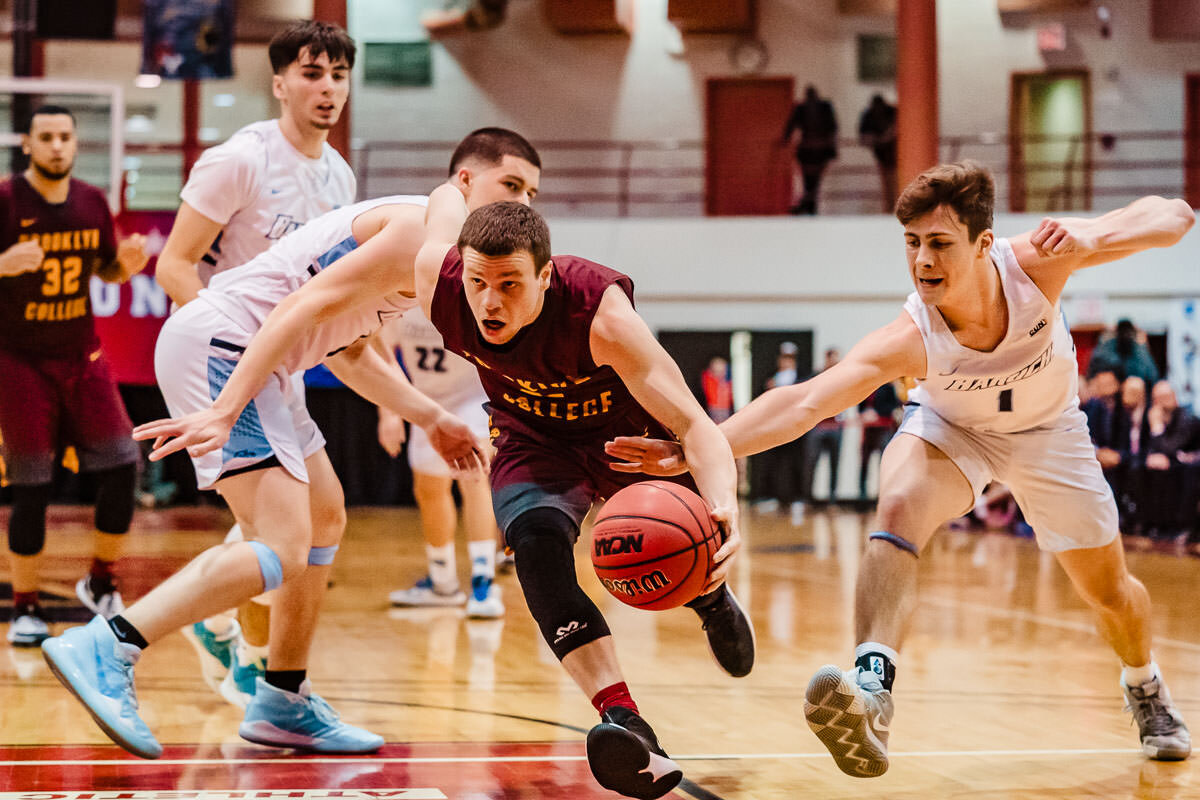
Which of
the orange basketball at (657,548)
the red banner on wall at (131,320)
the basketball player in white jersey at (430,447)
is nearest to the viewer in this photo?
the orange basketball at (657,548)

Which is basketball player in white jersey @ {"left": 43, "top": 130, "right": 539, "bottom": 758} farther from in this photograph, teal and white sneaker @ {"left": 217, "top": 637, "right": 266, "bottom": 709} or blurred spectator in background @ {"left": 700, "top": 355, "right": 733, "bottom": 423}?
blurred spectator in background @ {"left": 700, "top": 355, "right": 733, "bottom": 423}

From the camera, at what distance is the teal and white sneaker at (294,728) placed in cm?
395

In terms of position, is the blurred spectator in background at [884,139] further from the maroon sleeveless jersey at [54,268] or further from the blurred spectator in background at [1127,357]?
the maroon sleeveless jersey at [54,268]

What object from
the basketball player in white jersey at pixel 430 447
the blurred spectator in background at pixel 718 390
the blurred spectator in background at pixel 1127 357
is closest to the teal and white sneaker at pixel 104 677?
the basketball player in white jersey at pixel 430 447

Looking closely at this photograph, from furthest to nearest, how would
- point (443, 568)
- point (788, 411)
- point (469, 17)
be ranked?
point (469, 17) < point (443, 568) < point (788, 411)

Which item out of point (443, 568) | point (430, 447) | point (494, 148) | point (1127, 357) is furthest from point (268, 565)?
point (1127, 357)

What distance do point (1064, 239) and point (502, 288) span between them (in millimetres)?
1459

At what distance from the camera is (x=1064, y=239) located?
3.50m

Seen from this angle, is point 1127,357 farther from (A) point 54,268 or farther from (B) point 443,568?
(A) point 54,268

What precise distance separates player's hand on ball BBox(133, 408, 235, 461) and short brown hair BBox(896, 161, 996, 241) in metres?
1.80

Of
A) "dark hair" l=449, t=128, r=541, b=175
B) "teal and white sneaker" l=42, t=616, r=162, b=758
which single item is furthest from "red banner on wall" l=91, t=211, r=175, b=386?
"teal and white sneaker" l=42, t=616, r=162, b=758

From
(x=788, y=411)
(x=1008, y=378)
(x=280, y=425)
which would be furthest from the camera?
(x=280, y=425)

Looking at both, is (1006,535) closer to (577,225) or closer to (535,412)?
(577,225)

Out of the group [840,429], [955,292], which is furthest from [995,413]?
[840,429]
